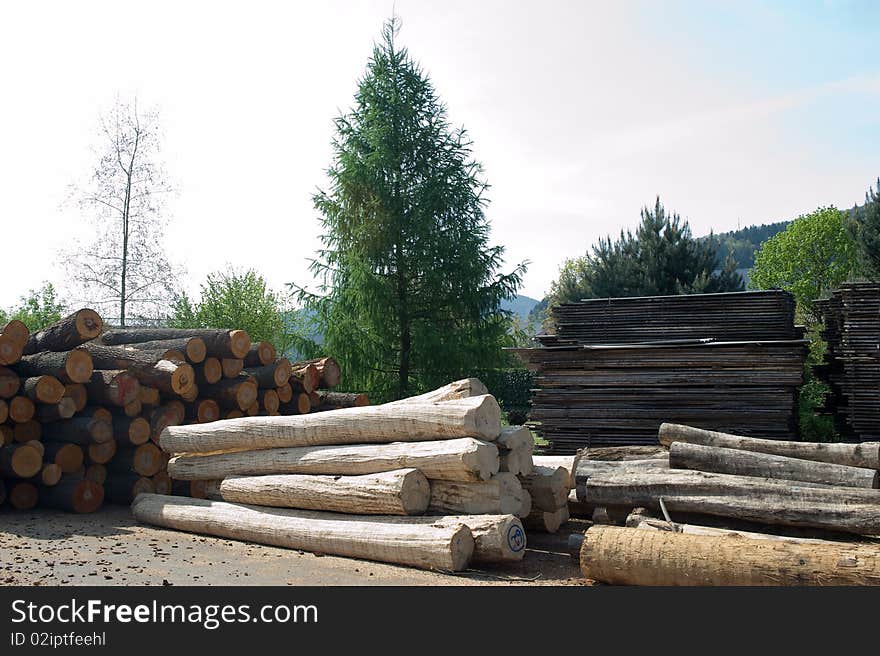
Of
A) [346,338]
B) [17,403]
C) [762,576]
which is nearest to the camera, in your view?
[762,576]

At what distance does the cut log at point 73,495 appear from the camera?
9.92 metres

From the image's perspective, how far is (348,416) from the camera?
8438 mm

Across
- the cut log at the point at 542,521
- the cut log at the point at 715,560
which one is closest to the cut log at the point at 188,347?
→ the cut log at the point at 542,521

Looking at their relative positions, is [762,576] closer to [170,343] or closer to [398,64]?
[170,343]

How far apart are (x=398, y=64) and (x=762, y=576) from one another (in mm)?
16119

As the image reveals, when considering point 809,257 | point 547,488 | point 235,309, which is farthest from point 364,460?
point 809,257

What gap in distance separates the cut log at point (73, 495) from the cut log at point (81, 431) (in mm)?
529

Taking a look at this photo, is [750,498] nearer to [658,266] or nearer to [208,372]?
[208,372]

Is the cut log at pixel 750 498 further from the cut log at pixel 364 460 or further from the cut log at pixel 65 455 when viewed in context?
the cut log at pixel 65 455

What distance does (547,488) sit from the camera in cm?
841

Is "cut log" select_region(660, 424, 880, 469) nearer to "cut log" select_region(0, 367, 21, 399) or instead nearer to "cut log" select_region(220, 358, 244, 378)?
"cut log" select_region(220, 358, 244, 378)

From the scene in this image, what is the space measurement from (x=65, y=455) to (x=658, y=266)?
22266mm
